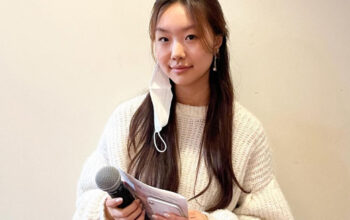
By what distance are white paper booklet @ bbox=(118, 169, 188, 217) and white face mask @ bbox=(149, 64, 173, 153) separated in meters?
0.18

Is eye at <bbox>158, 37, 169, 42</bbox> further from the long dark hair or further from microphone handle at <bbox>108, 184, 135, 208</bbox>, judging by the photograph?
microphone handle at <bbox>108, 184, 135, 208</bbox>

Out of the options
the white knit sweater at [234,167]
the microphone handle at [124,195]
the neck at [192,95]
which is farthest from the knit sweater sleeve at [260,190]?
the microphone handle at [124,195]

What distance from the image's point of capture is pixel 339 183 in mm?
1102

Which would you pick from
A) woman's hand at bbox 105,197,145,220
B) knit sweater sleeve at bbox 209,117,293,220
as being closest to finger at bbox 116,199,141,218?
woman's hand at bbox 105,197,145,220

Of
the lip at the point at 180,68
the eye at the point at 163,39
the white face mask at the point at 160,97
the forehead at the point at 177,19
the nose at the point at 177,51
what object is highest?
the forehead at the point at 177,19

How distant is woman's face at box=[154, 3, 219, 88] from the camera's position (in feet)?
2.60

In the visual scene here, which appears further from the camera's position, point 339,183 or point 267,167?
point 339,183

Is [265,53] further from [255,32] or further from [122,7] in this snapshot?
[122,7]

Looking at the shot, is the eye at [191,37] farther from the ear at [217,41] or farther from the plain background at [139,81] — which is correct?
the plain background at [139,81]

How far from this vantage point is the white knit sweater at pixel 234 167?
0.91m

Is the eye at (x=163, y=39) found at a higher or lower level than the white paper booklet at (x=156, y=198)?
higher

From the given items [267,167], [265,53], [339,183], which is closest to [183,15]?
[265,53]

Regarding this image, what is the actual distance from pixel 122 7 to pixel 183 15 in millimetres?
329

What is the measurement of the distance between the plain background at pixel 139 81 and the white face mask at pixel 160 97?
6.6 inches
